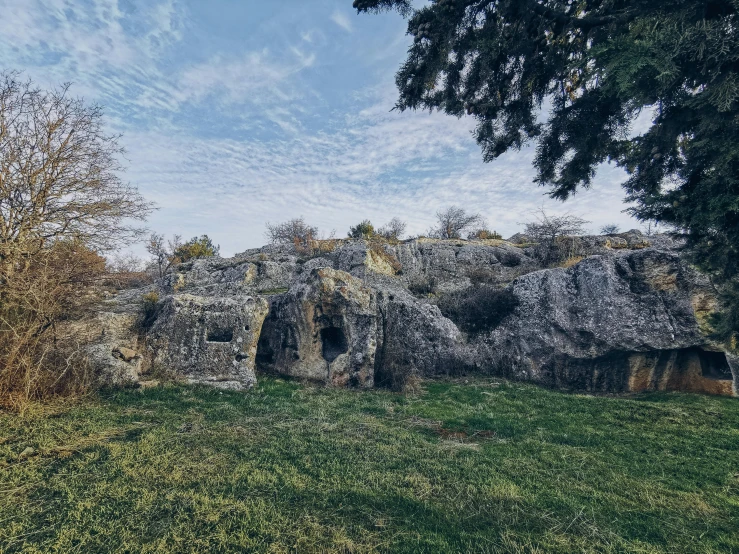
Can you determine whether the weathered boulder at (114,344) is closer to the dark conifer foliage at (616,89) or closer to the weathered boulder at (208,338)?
the weathered boulder at (208,338)

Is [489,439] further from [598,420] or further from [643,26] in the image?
[643,26]

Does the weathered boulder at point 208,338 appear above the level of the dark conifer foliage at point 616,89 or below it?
below

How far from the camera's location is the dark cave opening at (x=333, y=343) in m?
12.1

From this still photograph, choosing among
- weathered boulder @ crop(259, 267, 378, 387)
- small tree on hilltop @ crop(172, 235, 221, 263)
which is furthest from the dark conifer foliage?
small tree on hilltop @ crop(172, 235, 221, 263)

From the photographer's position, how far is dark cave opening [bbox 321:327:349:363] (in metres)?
12.1

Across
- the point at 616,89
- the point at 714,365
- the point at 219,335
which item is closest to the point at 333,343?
the point at 219,335

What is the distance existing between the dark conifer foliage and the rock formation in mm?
7635

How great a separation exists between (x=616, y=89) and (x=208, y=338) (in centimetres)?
1081

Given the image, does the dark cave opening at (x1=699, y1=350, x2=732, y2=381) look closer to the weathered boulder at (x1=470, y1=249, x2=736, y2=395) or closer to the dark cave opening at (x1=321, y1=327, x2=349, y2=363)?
the weathered boulder at (x1=470, y1=249, x2=736, y2=395)

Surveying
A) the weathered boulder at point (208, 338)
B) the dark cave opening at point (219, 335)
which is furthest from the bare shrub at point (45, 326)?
the dark cave opening at point (219, 335)

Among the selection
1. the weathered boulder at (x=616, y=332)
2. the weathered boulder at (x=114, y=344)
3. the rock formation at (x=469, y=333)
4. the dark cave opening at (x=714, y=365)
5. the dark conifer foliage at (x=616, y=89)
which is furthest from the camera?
the weathered boulder at (x=616, y=332)

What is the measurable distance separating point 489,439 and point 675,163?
17.3 feet

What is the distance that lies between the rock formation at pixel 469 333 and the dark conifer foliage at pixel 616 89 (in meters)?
7.64

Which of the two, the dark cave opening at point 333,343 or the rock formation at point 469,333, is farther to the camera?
the dark cave opening at point 333,343
